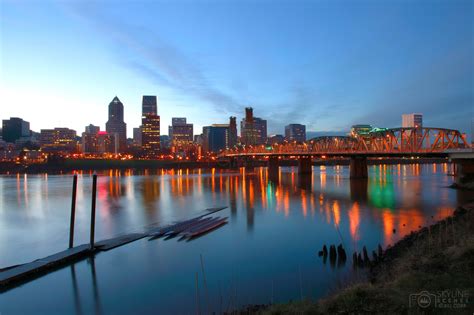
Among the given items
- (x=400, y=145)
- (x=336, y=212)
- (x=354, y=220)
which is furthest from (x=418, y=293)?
(x=400, y=145)

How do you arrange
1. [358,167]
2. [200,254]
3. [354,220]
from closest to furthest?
[200,254] < [354,220] < [358,167]

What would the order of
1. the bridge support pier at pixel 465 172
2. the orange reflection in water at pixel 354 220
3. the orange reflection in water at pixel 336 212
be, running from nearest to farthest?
the orange reflection in water at pixel 354 220 → the orange reflection in water at pixel 336 212 → the bridge support pier at pixel 465 172

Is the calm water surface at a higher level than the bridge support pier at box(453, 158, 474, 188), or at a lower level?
lower

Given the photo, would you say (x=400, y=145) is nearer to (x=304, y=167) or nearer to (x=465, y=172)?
(x=465, y=172)

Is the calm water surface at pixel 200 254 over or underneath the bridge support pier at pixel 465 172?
underneath

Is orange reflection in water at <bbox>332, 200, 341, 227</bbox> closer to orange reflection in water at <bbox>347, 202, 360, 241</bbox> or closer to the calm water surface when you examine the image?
the calm water surface

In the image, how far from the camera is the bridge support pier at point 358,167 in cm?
8911

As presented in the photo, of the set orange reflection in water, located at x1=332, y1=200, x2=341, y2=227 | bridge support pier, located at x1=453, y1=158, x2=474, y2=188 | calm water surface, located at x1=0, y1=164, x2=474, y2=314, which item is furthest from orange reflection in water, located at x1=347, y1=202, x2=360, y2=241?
bridge support pier, located at x1=453, y1=158, x2=474, y2=188

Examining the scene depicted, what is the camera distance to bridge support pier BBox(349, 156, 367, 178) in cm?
8911

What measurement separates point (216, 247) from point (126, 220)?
15391 mm

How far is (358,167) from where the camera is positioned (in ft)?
297

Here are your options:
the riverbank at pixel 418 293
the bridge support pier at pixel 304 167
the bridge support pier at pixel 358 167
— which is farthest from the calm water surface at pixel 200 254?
the bridge support pier at pixel 304 167

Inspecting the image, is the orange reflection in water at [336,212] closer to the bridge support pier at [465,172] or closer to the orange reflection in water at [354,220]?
the orange reflection in water at [354,220]

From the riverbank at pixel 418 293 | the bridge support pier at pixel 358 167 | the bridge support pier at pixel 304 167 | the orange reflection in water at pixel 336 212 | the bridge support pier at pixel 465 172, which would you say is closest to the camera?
the riverbank at pixel 418 293
